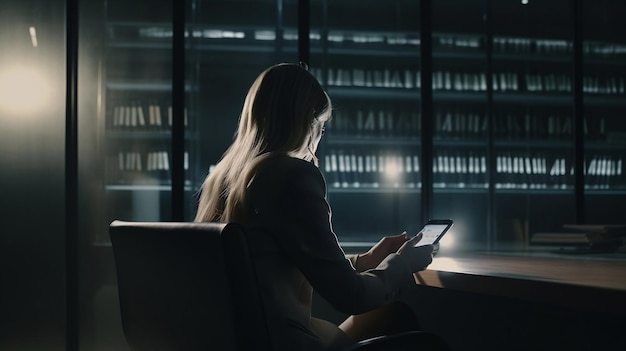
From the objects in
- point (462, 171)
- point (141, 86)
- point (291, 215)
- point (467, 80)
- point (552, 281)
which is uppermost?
point (467, 80)

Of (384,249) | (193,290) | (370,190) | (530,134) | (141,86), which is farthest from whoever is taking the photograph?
(530,134)

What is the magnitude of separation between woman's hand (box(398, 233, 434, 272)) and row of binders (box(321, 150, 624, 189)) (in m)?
3.54

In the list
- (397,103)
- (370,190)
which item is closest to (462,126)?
(397,103)

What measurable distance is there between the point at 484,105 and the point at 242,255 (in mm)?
4737

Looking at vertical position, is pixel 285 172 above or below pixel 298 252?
above

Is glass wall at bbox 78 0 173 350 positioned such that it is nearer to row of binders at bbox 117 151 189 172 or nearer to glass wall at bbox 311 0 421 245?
row of binders at bbox 117 151 189 172

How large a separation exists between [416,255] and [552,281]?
341 millimetres

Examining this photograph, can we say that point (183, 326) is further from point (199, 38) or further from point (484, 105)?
point (484, 105)

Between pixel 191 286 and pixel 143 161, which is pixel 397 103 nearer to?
pixel 143 161

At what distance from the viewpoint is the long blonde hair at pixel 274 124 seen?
147cm

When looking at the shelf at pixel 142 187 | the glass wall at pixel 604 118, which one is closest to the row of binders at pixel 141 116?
the shelf at pixel 142 187

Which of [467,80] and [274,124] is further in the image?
[467,80]

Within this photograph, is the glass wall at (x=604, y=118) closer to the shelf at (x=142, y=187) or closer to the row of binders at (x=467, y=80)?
the row of binders at (x=467, y=80)

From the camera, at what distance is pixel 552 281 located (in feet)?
4.20
